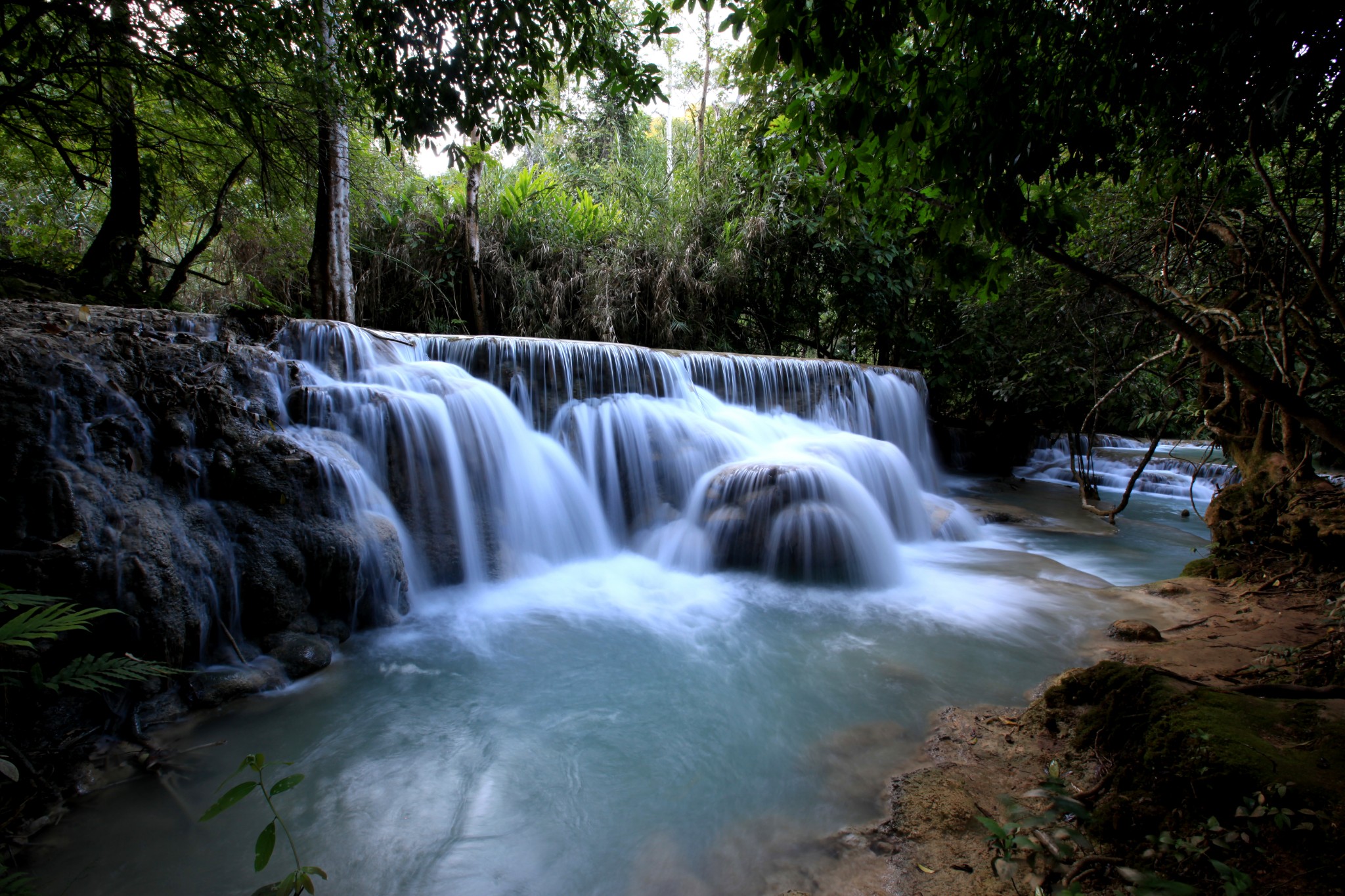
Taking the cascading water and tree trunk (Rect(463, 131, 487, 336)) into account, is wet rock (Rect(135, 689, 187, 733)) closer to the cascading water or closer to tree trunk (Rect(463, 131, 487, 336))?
tree trunk (Rect(463, 131, 487, 336))

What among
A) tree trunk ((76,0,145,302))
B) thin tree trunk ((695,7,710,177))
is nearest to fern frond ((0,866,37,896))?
tree trunk ((76,0,145,302))

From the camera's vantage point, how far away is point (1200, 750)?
5.24 ft

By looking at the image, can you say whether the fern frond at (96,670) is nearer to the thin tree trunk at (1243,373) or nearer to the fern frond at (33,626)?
the fern frond at (33,626)

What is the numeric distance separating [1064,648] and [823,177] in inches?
124

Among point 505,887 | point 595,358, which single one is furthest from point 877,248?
point 505,887

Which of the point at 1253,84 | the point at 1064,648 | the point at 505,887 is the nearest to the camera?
the point at 505,887

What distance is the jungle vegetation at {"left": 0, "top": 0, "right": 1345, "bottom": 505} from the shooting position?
216cm

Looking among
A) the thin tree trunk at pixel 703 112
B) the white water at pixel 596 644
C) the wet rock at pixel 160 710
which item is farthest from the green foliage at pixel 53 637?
the thin tree trunk at pixel 703 112

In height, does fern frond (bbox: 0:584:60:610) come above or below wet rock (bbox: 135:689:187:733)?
above

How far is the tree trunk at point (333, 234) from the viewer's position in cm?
651

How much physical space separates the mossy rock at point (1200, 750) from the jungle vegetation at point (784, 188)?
3.81 ft

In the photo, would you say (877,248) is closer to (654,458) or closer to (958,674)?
(654,458)

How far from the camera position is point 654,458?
253 inches

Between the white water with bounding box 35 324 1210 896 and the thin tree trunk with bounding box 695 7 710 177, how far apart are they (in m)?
5.62
